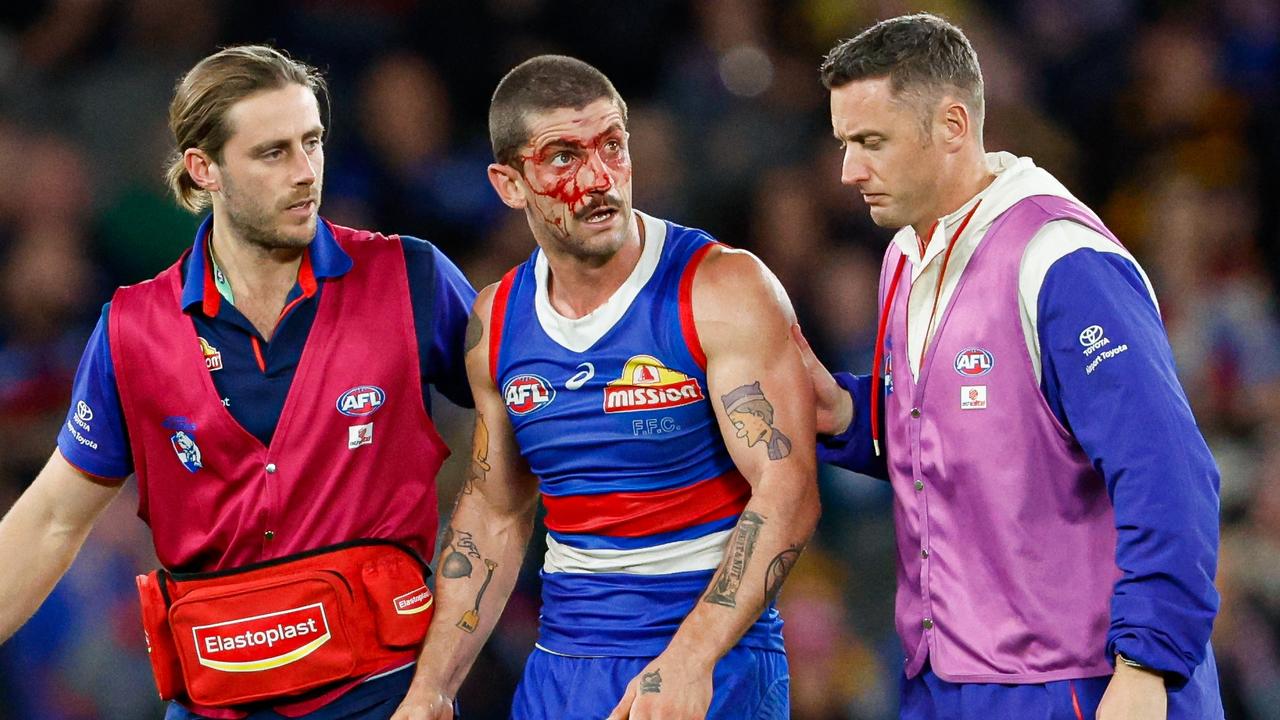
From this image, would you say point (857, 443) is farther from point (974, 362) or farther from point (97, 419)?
point (97, 419)

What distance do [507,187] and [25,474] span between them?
120 inches

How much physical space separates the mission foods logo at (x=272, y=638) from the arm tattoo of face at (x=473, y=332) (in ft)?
2.08

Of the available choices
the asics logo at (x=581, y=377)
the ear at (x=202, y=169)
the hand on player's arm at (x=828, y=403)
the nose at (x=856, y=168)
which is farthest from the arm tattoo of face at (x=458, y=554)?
the nose at (x=856, y=168)

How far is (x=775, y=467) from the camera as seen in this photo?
10.0ft

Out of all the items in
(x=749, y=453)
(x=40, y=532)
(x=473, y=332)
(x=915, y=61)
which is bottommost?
(x=40, y=532)

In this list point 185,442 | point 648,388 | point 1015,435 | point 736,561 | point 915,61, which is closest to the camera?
point 1015,435

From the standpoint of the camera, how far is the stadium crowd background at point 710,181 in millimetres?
5555

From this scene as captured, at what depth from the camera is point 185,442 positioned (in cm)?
325

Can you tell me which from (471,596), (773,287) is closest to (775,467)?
(773,287)

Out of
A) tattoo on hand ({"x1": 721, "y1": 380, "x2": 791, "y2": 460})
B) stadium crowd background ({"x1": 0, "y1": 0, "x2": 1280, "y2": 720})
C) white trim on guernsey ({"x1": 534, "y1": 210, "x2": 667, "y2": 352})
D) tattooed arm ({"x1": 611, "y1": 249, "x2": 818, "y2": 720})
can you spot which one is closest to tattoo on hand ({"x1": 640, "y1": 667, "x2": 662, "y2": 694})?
tattooed arm ({"x1": 611, "y1": 249, "x2": 818, "y2": 720})

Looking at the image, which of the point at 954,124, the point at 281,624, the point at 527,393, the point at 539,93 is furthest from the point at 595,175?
the point at 281,624

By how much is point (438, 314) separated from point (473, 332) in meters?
0.08

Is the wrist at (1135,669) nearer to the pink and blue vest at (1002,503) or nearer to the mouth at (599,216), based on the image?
the pink and blue vest at (1002,503)

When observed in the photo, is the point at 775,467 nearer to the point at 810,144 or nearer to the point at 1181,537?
the point at 1181,537
